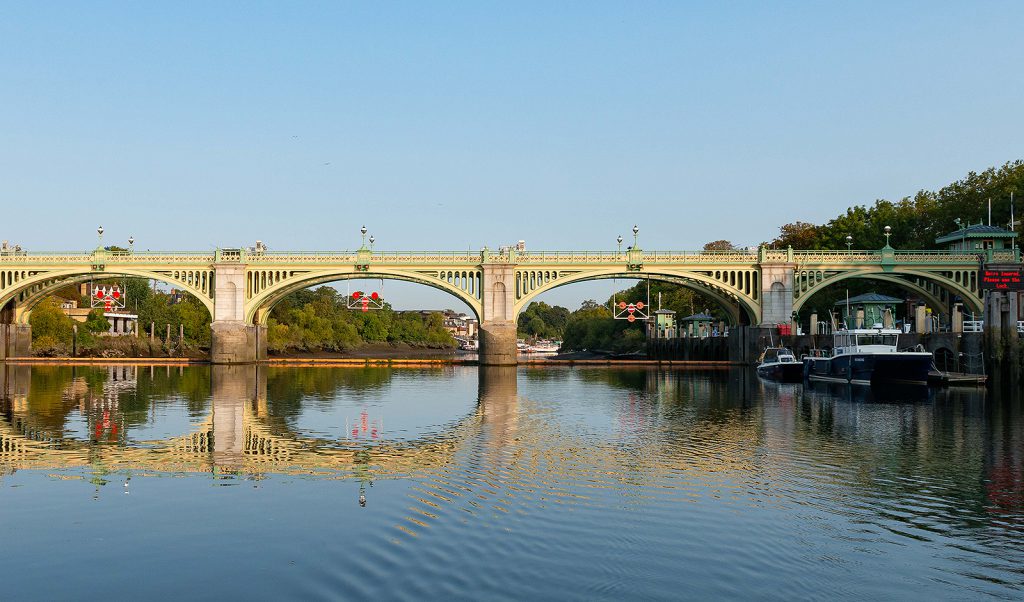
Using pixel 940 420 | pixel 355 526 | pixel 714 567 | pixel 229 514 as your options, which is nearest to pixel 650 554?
pixel 714 567

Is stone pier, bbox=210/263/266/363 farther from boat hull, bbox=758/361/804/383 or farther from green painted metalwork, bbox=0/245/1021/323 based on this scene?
boat hull, bbox=758/361/804/383

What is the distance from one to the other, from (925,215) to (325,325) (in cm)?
8609

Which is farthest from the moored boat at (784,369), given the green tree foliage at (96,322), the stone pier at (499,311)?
the green tree foliage at (96,322)

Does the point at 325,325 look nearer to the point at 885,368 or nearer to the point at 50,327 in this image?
the point at 50,327

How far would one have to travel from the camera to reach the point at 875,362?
59.5 meters

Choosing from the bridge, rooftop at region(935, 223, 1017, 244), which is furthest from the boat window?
rooftop at region(935, 223, 1017, 244)

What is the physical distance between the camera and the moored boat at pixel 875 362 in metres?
59.3

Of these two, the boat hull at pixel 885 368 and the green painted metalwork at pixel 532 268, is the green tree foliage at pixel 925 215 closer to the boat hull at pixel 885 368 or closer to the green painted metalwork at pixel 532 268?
the green painted metalwork at pixel 532 268

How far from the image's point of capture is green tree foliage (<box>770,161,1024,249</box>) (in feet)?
310

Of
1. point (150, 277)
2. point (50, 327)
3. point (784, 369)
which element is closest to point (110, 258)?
point (150, 277)

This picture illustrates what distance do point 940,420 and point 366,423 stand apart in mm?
23444

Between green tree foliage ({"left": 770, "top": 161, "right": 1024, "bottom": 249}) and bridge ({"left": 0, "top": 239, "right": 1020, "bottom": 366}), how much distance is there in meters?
7.62

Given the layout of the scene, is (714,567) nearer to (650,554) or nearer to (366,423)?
(650,554)

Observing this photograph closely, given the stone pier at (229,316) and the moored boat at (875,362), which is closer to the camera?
the moored boat at (875,362)
